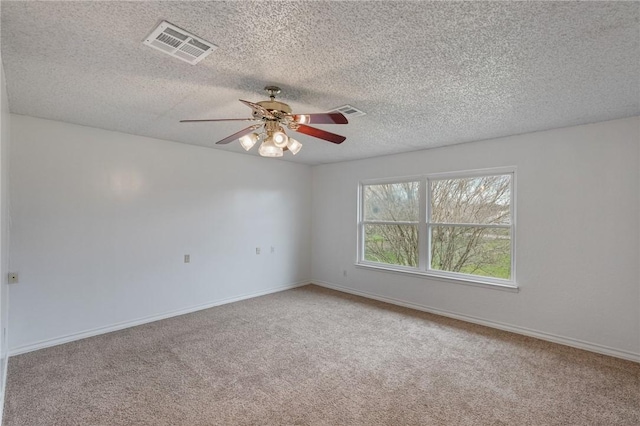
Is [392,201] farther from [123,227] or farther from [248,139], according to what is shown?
[123,227]

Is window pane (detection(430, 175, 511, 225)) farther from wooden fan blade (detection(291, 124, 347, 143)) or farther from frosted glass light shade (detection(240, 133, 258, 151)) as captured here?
frosted glass light shade (detection(240, 133, 258, 151))

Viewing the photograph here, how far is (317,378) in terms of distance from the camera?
2.68m

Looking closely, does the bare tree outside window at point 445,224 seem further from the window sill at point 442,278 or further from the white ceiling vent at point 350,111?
the white ceiling vent at point 350,111

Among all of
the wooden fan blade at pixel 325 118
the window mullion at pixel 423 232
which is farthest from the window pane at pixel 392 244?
the wooden fan blade at pixel 325 118

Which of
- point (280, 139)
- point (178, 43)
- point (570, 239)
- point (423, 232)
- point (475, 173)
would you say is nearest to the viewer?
point (178, 43)

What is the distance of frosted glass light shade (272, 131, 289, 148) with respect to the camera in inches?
90.1

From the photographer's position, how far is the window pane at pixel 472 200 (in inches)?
157

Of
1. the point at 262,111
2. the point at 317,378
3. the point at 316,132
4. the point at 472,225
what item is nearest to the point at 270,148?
the point at 262,111

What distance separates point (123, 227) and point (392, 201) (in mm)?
3911

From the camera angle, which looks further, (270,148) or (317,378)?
(317,378)

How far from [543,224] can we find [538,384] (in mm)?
1804

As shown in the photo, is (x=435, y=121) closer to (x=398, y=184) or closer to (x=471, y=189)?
(x=471, y=189)

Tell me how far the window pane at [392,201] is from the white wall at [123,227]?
1726 mm

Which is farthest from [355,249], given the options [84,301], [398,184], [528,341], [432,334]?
[84,301]
